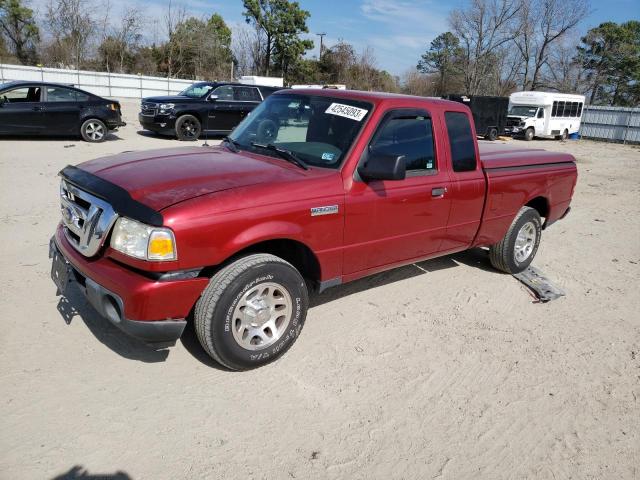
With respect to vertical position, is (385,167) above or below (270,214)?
above

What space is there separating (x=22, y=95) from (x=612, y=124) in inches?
1329

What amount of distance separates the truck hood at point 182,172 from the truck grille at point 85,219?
0.18 m

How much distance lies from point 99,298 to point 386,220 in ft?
7.07

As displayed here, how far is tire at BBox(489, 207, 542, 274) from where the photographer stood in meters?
5.35

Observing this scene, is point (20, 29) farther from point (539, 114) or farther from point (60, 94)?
point (539, 114)

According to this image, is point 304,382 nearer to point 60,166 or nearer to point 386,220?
point 386,220

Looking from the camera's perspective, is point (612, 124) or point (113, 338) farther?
point (612, 124)

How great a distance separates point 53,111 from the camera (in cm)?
1290

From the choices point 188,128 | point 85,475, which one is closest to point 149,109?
point 188,128

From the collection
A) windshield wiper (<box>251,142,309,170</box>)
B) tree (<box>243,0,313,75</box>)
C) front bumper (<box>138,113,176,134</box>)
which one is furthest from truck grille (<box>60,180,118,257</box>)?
tree (<box>243,0,313,75</box>)

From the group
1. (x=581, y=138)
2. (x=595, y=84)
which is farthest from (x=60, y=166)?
(x=595, y=84)

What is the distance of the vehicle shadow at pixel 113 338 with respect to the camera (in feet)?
11.5

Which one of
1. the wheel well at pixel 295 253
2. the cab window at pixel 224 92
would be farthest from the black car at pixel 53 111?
the wheel well at pixel 295 253

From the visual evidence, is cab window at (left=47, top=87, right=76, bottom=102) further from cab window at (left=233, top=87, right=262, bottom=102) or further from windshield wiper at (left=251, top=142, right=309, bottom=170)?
windshield wiper at (left=251, top=142, right=309, bottom=170)
